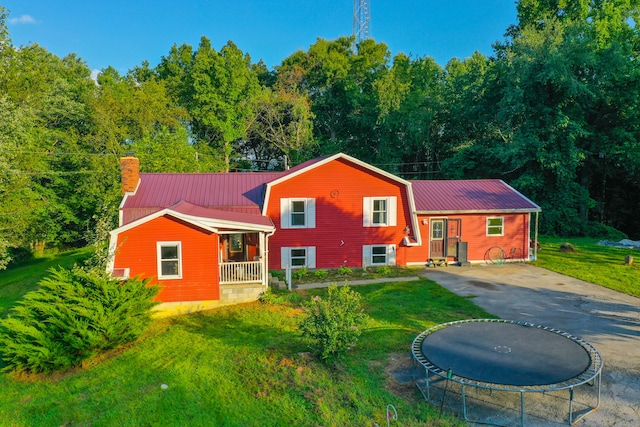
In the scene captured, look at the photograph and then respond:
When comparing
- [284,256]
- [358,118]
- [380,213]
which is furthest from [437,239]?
[358,118]

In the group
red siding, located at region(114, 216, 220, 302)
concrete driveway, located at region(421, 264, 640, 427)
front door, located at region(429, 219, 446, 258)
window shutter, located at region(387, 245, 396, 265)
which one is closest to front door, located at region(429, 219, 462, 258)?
front door, located at region(429, 219, 446, 258)

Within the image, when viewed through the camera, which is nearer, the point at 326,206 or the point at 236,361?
the point at 236,361

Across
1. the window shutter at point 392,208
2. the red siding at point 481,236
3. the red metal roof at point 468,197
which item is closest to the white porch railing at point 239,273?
the window shutter at point 392,208

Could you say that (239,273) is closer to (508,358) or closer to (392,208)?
(392,208)

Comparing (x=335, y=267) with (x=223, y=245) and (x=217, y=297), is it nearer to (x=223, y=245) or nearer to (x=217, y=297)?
(x=223, y=245)

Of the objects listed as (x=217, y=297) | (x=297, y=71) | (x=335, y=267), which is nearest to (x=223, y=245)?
(x=217, y=297)

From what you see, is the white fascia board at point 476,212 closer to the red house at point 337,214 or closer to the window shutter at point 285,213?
the red house at point 337,214

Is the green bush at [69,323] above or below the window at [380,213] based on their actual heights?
below
